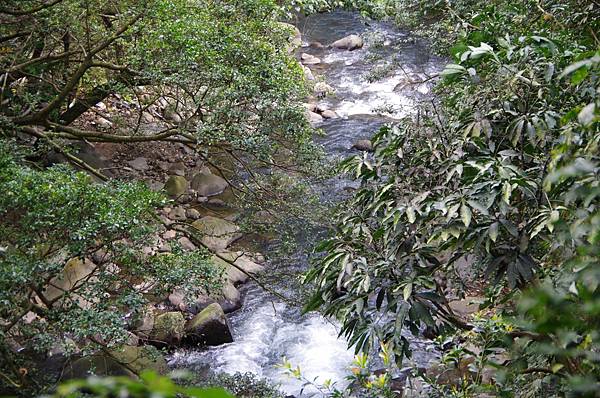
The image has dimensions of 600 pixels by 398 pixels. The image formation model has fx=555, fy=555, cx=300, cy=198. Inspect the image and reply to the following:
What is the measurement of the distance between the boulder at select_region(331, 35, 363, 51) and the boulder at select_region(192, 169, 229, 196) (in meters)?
6.43

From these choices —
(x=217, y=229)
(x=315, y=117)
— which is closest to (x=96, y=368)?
(x=217, y=229)

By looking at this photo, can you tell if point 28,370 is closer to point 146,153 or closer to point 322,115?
point 146,153

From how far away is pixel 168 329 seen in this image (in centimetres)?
562

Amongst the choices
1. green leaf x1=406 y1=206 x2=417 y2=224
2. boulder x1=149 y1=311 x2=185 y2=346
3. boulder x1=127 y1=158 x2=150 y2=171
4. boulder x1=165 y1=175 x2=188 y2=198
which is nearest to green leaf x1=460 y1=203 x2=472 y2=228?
green leaf x1=406 y1=206 x2=417 y2=224

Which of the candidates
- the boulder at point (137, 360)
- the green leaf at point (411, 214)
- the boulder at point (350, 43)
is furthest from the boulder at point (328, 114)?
the green leaf at point (411, 214)

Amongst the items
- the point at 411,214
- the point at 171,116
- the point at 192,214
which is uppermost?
the point at 411,214

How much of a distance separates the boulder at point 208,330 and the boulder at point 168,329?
10cm

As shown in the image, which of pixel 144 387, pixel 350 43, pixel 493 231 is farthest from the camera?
pixel 350 43

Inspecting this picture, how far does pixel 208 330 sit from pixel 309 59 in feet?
29.0

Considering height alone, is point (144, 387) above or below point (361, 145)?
above

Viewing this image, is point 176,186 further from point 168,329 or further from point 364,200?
point 364,200

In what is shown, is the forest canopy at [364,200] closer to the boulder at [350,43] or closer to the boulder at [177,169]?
the boulder at [177,169]

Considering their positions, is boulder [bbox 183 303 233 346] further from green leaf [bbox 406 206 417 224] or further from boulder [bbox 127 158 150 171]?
green leaf [bbox 406 206 417 224]

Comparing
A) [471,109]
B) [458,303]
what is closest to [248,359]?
[458,303]
